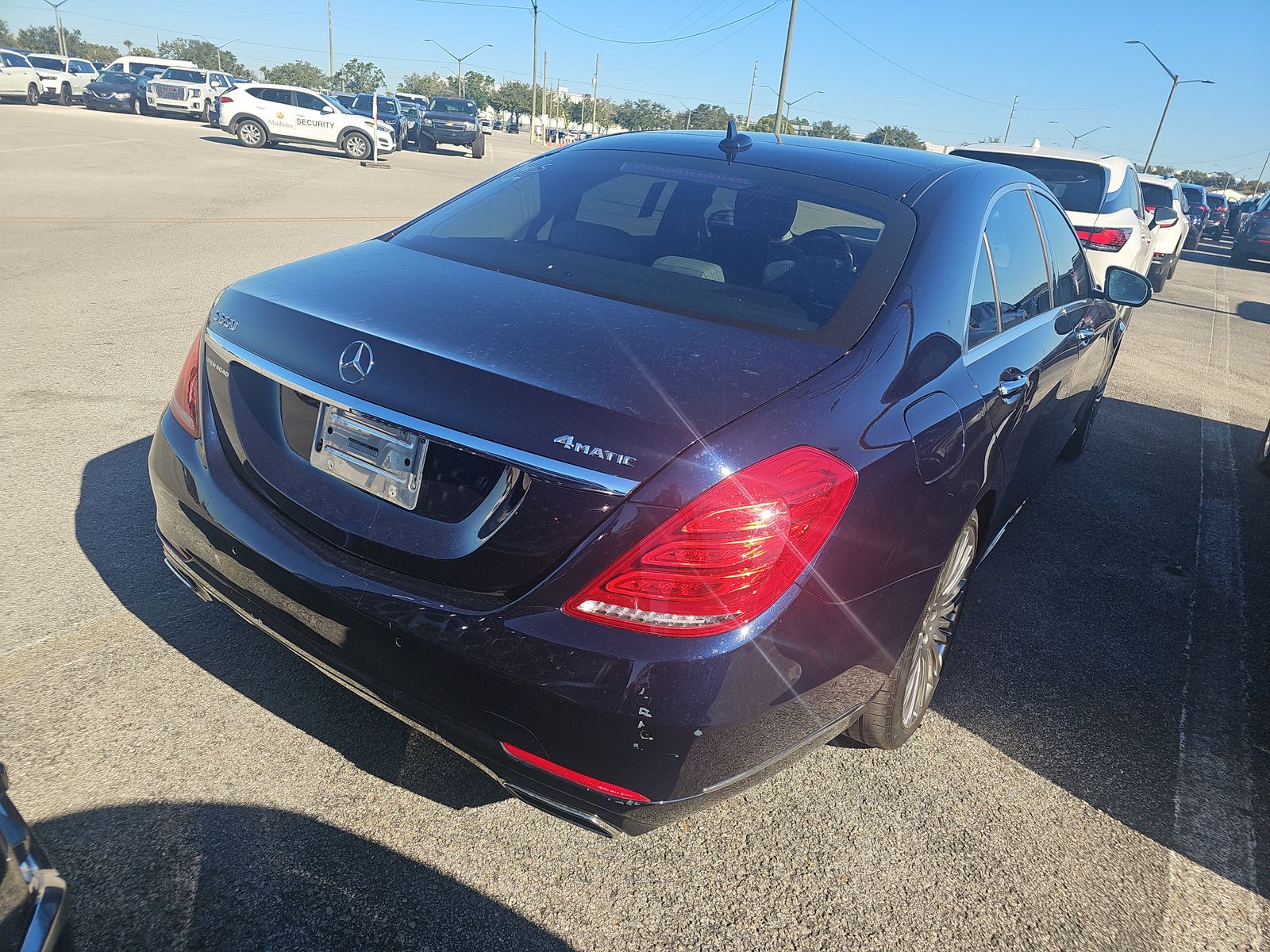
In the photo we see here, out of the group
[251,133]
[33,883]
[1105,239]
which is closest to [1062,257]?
[33,883]

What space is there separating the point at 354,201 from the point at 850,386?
Answer: 14.5m

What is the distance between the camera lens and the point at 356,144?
2570 cm

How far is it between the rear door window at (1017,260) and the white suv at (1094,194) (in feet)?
20.5

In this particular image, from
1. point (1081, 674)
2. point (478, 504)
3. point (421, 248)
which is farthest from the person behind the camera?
point (1081, 674)

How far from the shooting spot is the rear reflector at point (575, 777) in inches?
72.1

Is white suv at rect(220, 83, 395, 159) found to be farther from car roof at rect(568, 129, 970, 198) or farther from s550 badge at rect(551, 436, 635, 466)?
s550 badge at rect(551, 436, 635, 466)

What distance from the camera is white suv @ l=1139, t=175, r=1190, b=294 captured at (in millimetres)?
14141

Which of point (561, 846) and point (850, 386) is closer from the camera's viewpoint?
point (850, 386)

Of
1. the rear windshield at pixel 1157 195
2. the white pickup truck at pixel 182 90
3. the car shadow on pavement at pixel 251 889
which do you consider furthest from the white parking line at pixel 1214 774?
the white pickup truck at pixel 182 90

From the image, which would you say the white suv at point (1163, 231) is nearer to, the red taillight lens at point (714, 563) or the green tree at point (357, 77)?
the red taillight lens at point (714, 563)

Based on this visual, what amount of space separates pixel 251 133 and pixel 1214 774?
28.6 meters

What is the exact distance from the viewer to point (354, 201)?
14.8 meters

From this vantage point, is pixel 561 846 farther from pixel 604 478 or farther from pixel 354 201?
pixel 354 201

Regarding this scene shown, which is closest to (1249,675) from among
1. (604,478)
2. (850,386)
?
(850,386)
